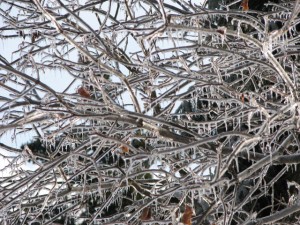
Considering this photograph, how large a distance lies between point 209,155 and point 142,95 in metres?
1.02

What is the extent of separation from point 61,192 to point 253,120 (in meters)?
1.75

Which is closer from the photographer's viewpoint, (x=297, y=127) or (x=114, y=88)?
(x=297, y=127)

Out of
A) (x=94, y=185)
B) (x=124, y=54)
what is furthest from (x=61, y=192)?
(x=124, y=54)

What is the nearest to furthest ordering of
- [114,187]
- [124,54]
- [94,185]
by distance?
[114,187] < [94,185] < [124,54]

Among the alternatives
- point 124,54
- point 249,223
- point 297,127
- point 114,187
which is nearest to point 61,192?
point 114,187

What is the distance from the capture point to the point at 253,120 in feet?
17.9

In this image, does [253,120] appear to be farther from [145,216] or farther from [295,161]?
[145,216]

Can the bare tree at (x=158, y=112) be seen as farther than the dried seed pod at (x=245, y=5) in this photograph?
No

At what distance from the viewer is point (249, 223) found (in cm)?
422

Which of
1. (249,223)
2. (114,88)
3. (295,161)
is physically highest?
(114,88)

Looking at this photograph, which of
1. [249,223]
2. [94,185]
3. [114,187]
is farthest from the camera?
[94,185]

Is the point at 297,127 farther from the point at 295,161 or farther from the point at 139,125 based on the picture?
the point at 139,125

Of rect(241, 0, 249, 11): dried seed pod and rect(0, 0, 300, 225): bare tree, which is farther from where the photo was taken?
rect(241, 0, 249, 11): dried seed pod

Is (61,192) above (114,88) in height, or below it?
below
